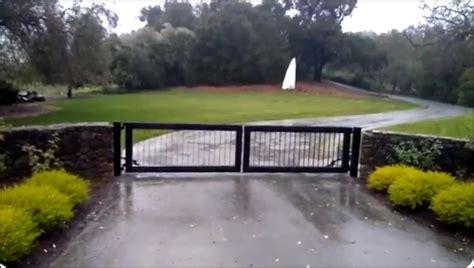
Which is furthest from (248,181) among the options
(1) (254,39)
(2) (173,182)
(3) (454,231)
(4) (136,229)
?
(1) (254,39)

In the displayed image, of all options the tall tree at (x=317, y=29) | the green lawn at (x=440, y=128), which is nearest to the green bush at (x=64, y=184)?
the green lawn at (x=440, y=128)

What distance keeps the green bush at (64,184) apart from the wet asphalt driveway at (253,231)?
0.37 meters

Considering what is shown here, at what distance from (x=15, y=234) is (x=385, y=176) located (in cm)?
461

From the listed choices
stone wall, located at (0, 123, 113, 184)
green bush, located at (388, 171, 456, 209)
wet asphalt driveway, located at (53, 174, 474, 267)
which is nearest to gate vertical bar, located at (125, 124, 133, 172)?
stone wall, located at (0, 123, 113, 184)

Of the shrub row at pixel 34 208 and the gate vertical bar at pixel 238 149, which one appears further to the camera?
the gate vertical bar at pixel 238 149

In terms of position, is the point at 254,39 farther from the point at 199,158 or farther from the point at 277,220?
the point at 277,220

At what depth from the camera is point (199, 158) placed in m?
8.29

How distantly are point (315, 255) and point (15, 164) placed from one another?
164 inches

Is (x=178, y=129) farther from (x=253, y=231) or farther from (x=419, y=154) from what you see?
→ (x=419, y=154)

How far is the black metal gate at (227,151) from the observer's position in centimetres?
666

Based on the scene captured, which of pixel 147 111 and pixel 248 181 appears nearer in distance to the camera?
pixel 248 181

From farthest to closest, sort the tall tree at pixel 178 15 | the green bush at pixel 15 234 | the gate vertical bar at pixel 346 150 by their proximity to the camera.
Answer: the tall tree at pixel 178 15
the gate vertical bar at pixel 346 150
the green bush at pixel 15 234

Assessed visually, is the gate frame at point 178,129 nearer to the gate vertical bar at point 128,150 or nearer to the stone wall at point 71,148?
the gate vertical bar at point 128,150

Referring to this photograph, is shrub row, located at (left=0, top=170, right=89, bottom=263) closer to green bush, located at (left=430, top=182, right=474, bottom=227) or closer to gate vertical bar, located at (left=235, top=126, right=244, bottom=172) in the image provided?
gate vertical bar, located at (left=235, top=126, right=244, bottom=172)
